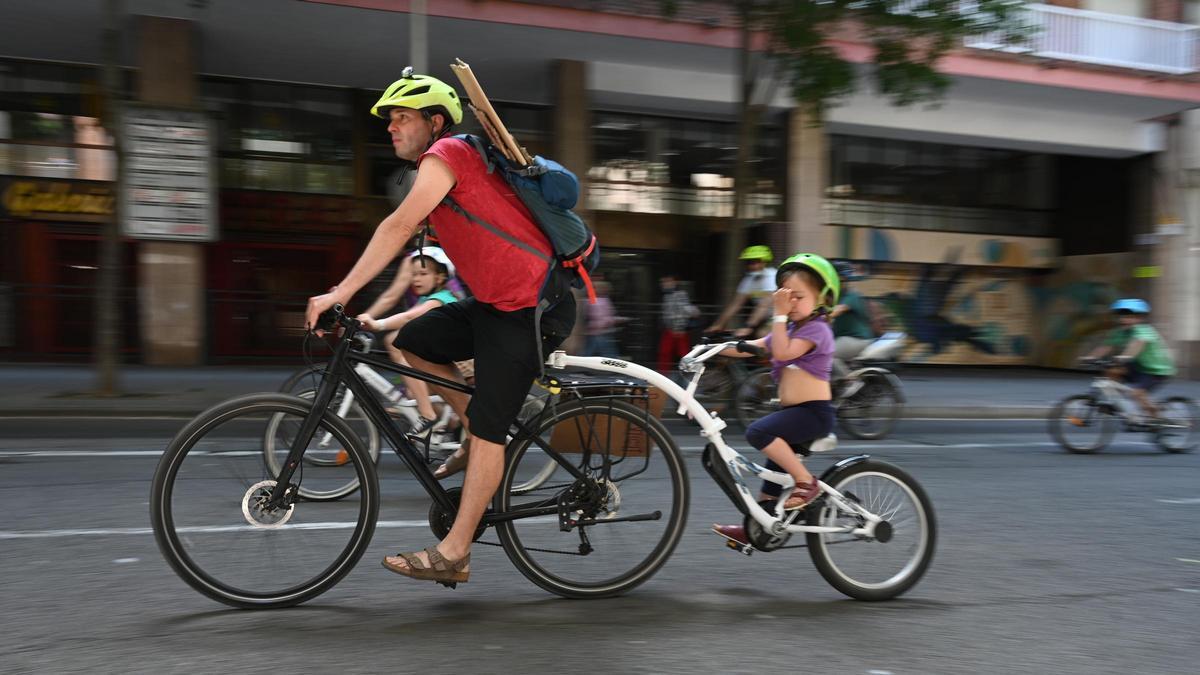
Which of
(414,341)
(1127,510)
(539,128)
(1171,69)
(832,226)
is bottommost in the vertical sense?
(1127,510)

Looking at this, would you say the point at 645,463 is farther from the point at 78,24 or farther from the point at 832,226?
the point at 832,226

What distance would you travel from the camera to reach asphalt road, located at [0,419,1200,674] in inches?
124

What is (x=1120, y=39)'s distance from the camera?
61.3 ft

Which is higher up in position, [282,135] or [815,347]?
[282,135]

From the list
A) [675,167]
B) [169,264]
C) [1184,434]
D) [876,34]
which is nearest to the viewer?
[1184,434]

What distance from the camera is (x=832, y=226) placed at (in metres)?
19.9

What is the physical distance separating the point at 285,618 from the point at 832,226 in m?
17.7

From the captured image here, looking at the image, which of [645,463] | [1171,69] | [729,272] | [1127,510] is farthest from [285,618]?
[1171,69]

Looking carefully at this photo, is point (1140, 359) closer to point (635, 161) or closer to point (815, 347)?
point (815, 347)

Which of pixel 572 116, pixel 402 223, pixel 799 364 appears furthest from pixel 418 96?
pixel 572 116

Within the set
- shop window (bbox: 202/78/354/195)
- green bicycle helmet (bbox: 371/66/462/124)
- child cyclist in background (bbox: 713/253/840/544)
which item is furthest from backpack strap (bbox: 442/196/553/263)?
shop window (bbox: 202/78/354/195)

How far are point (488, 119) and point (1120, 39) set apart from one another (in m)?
19.0

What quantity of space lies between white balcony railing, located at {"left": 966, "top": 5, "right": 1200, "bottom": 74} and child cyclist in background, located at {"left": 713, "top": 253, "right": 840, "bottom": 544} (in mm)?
16498

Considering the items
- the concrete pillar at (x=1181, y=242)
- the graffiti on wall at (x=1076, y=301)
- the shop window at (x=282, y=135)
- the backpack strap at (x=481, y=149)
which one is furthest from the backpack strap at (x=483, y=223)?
the graffiti on wall at (x=1076, y=301)
